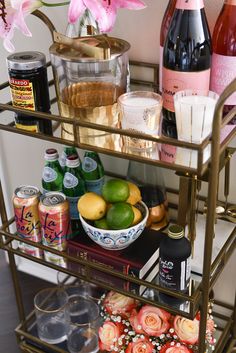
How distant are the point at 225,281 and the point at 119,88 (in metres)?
0.71

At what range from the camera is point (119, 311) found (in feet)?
A: 4.73

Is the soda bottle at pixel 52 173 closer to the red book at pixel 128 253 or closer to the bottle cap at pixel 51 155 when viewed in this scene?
the bottle cap at pixel 51 155

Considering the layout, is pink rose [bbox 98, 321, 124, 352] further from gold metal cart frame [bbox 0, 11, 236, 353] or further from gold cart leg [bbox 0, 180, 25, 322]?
gold cart leg [bbox 0, 180, 25, 322]

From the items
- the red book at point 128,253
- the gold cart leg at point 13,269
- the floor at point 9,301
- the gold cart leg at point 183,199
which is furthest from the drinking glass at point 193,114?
the floor at point 9,301

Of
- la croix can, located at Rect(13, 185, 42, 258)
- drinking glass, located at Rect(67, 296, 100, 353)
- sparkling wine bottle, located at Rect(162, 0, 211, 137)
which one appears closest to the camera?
sparkling wine bottle, located at Rect(162, 0, 211, 137)

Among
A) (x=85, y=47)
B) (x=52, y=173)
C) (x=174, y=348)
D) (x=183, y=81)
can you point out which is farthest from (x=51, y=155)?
(x=174, y=348)

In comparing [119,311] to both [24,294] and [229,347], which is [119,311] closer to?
[229,347]

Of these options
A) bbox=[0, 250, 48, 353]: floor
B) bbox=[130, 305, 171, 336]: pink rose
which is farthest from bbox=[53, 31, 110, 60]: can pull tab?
bbox=[0, 250, 48, 353]: floor

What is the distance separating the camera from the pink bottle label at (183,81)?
1.03m

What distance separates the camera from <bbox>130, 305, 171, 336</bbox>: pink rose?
4.41 ft

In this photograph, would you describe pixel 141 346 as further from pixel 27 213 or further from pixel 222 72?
pixel 222 72

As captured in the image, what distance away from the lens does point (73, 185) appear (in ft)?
4.58

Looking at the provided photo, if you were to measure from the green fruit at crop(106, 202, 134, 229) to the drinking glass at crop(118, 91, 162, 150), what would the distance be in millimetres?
191

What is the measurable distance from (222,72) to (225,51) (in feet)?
0.16
